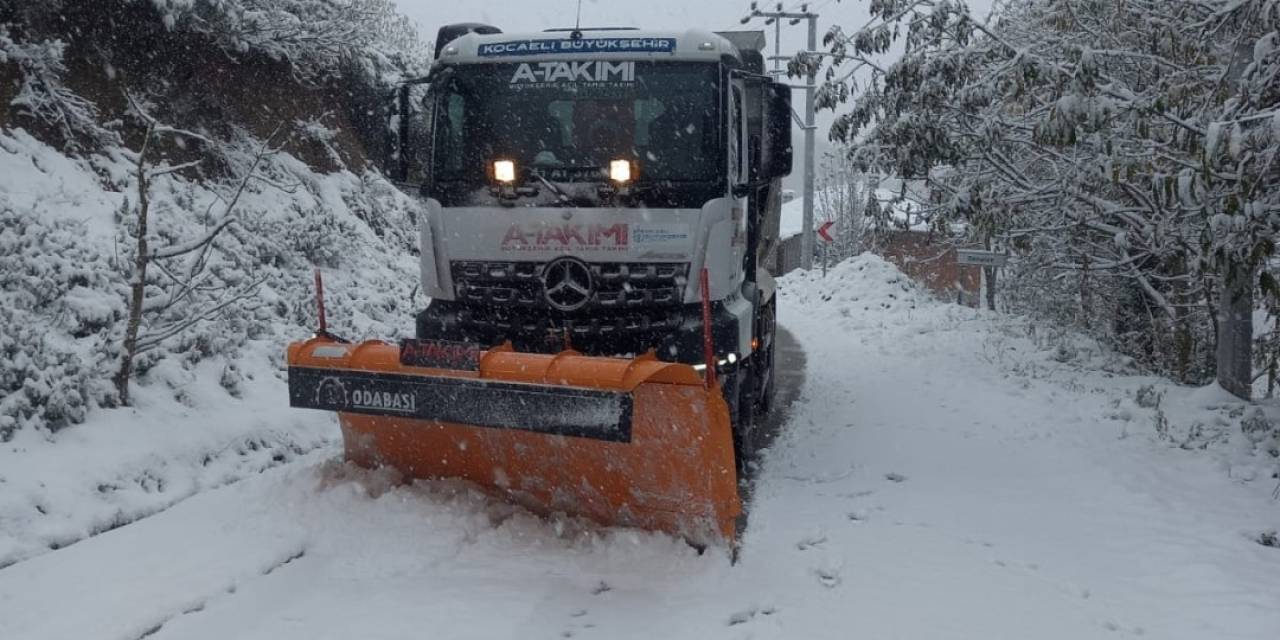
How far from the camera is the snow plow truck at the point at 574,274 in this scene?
4789mm

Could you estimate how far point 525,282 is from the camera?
19.3 ft

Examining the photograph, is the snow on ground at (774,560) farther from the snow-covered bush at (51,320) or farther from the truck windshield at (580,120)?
the truck windshield at (580,120)

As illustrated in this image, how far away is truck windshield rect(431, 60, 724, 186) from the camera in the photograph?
5914mm

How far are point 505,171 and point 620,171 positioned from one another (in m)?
0.74

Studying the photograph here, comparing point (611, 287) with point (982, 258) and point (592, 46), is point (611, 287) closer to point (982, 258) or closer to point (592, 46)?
point (592, 46)

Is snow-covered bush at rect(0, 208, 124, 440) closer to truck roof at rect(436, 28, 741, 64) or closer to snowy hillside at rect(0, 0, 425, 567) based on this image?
snowy hillside at rect(0, 0, 425, 567)

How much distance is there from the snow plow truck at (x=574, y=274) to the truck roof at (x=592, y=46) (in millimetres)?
15

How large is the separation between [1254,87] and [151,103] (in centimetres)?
1076

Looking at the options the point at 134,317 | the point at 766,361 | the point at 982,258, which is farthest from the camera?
the point at 982,258

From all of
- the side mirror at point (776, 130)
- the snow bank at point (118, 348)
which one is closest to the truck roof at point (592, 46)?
the side mirror at point (776, 130)

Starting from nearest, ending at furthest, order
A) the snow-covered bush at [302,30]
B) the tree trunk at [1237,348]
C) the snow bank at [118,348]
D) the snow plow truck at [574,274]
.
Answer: the snow plow truck at [574,274]
the snow bank at [118,348]
the tree trunk at [1237,348]
the snow-covered bush at [302,30]

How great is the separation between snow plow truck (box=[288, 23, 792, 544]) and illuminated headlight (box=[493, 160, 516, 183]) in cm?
1

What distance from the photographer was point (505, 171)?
19.4ft

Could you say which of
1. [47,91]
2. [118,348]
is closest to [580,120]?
[118,348]
